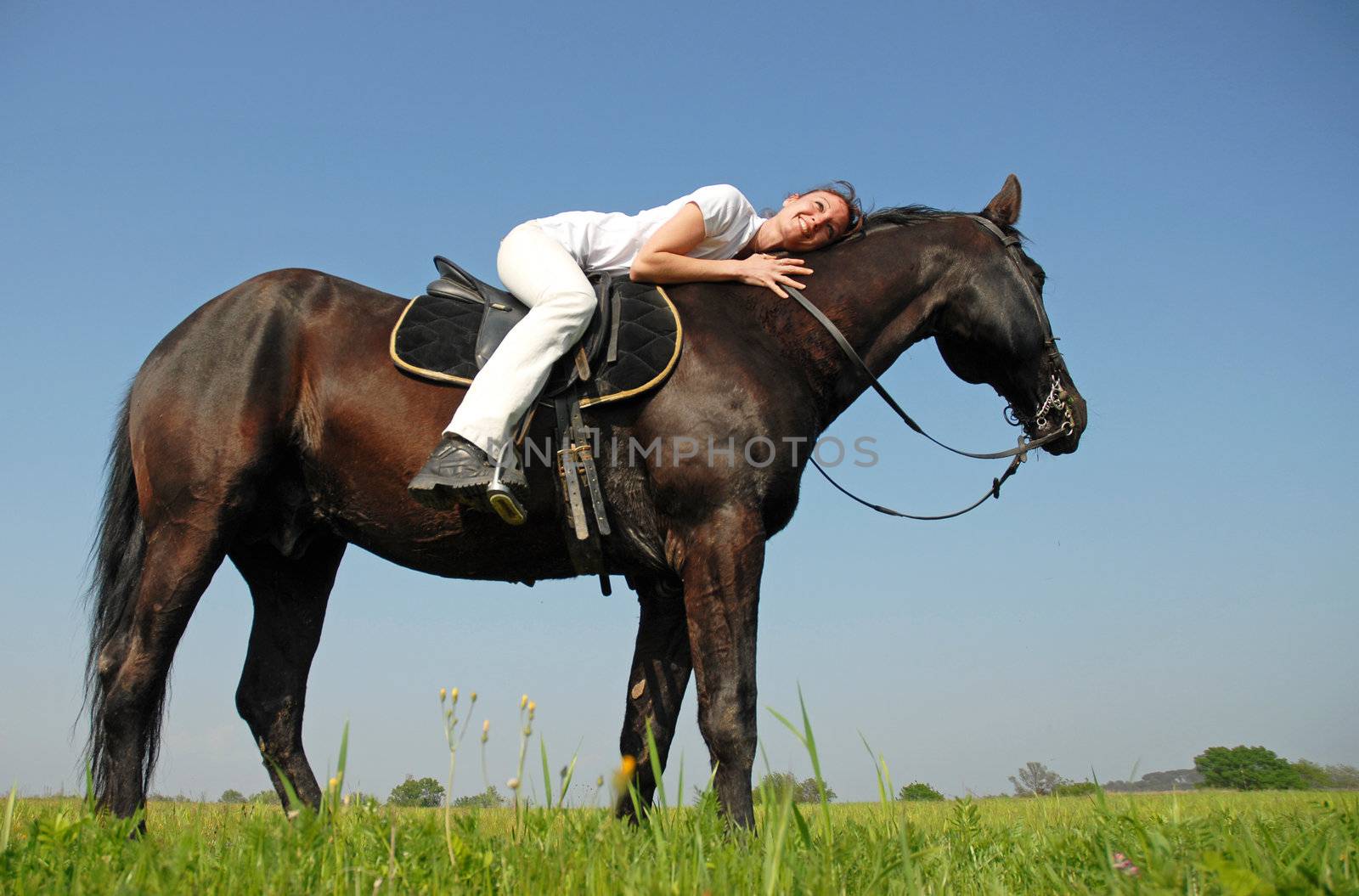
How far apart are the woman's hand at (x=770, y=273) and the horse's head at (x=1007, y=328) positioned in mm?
769

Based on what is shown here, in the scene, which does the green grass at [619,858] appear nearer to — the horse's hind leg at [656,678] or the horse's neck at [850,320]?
the horse's hind leg at [656,678]

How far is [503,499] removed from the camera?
387 centimetres

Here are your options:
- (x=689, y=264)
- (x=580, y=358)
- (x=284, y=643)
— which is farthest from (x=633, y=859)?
(x=284, y=643)

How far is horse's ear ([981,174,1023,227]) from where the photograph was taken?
505 cm

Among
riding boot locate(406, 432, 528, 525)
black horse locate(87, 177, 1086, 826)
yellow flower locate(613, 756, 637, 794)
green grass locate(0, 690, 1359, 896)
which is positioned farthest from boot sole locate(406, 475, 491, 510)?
yellow flower locate(613, 756, 637, 794)

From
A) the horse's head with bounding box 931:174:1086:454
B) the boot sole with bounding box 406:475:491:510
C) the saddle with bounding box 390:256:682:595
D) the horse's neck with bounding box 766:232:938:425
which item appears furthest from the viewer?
the horse's head with bounding box 931:174:1086:454

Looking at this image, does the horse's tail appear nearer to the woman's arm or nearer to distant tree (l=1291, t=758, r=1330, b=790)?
the woman's arm

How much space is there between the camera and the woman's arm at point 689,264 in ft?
14.8

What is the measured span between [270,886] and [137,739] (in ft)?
7.73


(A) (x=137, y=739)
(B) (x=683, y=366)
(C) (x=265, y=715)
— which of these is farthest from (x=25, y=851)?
(B) (x=683, y=366)

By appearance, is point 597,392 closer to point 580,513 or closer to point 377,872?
point 580,513

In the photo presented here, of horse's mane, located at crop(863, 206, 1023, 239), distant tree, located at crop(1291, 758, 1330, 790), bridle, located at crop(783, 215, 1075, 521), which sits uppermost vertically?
horse's mane, located at crop(863, 206, 1023, 239)

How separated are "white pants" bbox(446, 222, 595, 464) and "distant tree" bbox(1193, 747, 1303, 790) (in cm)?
1271

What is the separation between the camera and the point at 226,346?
14.5 feet
